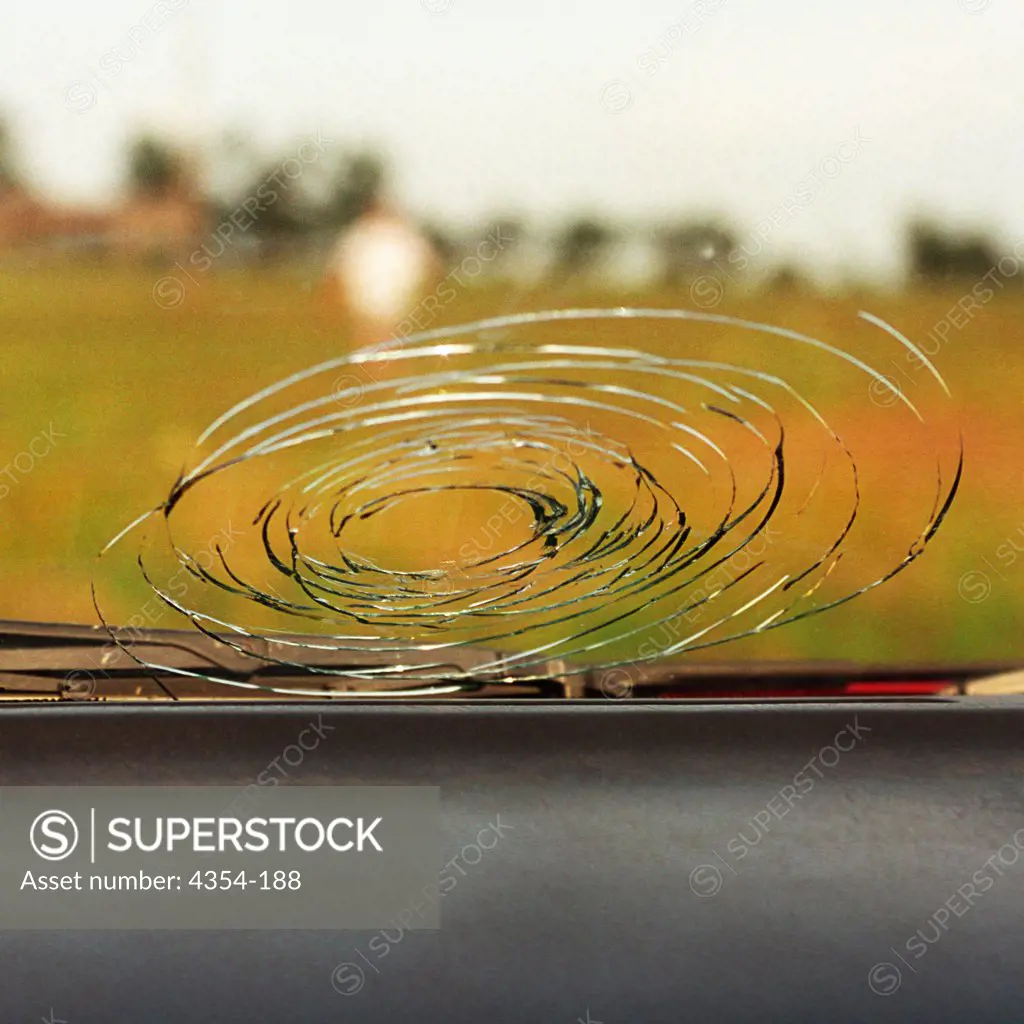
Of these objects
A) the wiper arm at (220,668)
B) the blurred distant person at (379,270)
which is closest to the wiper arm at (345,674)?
the wiper arm at (220,668)

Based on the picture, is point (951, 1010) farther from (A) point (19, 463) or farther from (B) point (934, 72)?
(A) point (19, 463)

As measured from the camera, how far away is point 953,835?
298 cm

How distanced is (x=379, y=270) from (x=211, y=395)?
1.46ft

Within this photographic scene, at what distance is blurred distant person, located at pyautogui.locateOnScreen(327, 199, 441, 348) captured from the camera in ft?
9.75

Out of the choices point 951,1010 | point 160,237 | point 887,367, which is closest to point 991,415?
point 887,367

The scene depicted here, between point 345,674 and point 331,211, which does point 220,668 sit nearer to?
point 345,674

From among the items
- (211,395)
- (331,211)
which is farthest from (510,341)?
(211,395)

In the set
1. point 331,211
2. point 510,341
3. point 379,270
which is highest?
point 331,211

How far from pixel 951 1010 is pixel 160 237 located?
7.63ft

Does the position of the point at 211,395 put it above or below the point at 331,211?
below

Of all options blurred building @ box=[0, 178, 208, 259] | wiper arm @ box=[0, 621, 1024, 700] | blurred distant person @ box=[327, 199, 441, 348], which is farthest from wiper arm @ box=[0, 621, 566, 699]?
blurred building @ box=[0, 178, 208, 259]

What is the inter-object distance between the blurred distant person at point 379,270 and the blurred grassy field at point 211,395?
0.05 metres

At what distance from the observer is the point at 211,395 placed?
9.81 feet

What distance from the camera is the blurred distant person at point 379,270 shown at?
2.97 meters
